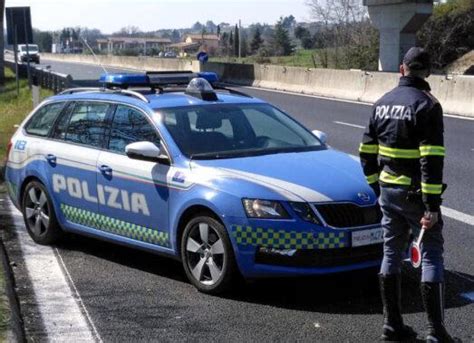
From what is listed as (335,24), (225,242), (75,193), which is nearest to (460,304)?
(225,242)

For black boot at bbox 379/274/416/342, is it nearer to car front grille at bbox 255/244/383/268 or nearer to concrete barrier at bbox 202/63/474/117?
car front grille at bbox 255/244/383/268

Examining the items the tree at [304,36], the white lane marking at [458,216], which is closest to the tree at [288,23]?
the tree at [304,36]

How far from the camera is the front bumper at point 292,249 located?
210 inches

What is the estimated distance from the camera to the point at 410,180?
4574 mm

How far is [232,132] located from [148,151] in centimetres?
83

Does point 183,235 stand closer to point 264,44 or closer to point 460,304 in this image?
point 460,304

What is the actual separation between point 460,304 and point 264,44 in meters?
112

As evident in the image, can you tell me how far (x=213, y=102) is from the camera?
6.82m

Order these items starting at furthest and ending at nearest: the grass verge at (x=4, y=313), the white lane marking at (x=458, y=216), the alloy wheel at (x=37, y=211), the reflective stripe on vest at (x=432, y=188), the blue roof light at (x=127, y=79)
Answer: the white lane marking at (x=458, y=216)
the alloy wheel at (x=37, y=211)
the blue roof light at (x=127, y=79)
the grass verge at (x=4, y=313)
the reflective stripe on vest at (x=432, y=188)

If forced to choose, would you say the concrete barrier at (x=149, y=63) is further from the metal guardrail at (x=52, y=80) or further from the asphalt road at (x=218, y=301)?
the asphalt road at (x=218, y=301)

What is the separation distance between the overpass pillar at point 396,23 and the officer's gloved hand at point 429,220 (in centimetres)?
2791

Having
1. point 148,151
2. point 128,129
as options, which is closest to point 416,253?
point 148,151

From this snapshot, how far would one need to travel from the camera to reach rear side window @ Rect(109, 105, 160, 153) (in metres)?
6.46

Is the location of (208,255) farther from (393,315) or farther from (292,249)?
(393,315)
